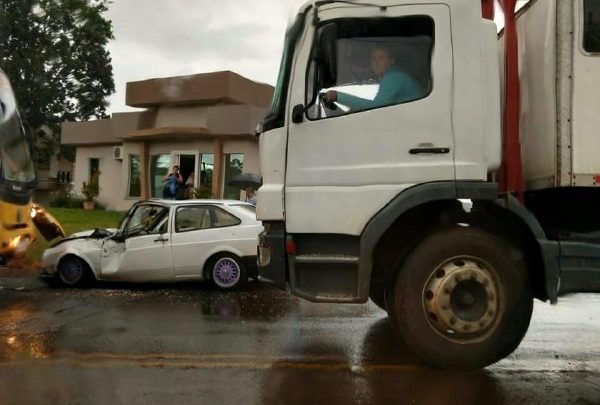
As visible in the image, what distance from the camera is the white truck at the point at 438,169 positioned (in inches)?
176

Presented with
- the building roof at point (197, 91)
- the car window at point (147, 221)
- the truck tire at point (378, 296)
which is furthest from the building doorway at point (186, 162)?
the truck tire at point (378, 296)

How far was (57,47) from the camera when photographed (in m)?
35.9

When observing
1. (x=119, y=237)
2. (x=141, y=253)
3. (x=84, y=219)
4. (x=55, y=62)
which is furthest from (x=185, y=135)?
(x=55, y=62)

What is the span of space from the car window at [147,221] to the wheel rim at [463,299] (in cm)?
589

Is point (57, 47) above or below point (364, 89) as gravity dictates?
above

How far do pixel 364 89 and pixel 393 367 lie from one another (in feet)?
7.64

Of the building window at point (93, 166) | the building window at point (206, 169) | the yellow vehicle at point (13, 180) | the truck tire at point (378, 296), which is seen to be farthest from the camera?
the building window at point (93, 166)

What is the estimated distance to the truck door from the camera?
4.59m

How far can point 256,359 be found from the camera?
508 cm

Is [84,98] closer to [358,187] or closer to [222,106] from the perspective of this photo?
[222,106]

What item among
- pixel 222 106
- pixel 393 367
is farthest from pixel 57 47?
pixel 393 367

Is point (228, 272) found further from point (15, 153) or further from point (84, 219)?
point (84, 219)

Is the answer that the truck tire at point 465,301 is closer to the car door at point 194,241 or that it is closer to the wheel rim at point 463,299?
the wheel rim at point 463,299

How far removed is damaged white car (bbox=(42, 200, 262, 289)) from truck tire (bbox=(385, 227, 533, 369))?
5.04 metres
